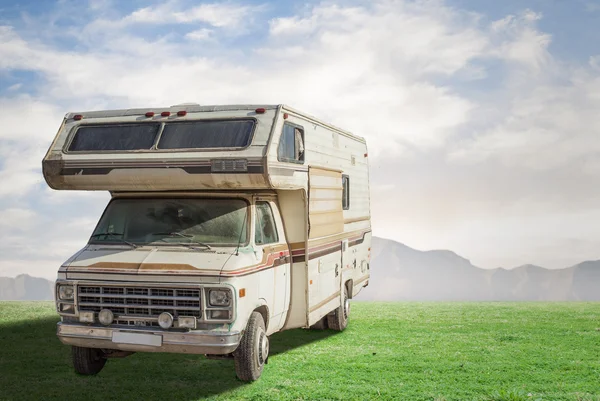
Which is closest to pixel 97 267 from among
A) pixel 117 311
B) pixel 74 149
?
pixel 117 311

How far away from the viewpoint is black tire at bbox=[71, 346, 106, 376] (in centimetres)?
901

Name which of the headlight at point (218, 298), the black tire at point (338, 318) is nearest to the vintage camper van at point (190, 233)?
the headlight at point (218, 298)

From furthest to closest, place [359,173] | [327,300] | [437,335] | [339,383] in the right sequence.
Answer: [359,173]
[437,335]
[327,300]
[339,383]

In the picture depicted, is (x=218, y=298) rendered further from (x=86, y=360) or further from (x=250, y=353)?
(x=86, y=360)

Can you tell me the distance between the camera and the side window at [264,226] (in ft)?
29.9

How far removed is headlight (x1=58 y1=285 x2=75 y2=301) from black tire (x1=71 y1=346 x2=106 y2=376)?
0.88 metres

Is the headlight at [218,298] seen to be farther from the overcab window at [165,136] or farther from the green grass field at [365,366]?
the overcab window at [165,136]

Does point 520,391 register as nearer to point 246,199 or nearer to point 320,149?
point 246,199

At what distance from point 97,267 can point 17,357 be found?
3447 mm

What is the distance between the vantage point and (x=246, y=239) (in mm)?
8750

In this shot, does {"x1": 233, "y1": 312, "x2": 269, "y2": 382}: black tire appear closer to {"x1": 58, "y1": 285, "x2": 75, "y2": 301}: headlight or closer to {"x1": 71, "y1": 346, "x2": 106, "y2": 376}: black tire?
{"x1": 71, "y1": 346, "x2": 106, "y2": 376}: black tire

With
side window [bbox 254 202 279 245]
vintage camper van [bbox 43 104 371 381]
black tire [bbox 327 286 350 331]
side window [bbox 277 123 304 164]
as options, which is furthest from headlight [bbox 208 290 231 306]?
black tire [bbox 327 286 350 331]

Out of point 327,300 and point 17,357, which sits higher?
point 327,300

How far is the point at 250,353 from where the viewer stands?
27.8 feet
